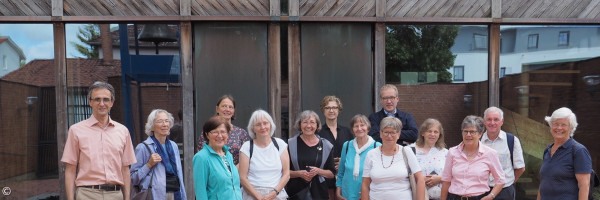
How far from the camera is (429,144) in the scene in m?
6.36

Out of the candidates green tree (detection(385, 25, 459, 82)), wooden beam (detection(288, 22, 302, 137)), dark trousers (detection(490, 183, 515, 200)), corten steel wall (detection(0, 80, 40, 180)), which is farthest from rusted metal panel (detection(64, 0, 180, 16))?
dark trousers (detection(490, 183, 515, 200))

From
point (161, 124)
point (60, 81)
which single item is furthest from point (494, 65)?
point (60, 81)

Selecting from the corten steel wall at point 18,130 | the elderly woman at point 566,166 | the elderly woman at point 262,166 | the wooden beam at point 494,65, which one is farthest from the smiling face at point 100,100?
the wooden beam at point 494,65

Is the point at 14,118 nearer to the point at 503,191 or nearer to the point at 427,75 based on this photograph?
the point at 427,75

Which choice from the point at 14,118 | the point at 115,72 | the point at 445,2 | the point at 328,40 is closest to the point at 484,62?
the point at 445,2

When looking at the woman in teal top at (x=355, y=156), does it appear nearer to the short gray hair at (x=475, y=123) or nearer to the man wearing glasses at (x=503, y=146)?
the short gray hair at (x=475, y=123)

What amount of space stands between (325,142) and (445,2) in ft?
10.3

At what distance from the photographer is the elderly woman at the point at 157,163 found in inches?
238

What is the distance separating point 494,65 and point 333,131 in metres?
3.03

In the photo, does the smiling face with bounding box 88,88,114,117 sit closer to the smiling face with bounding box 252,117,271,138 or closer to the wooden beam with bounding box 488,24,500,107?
the smiling face with bounding box 252,117,271,138

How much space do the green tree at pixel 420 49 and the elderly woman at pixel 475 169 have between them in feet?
8.91

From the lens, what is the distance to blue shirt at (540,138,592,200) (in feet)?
17.0

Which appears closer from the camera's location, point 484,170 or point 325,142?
point 484,170

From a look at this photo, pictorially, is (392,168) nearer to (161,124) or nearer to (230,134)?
(230,134)
